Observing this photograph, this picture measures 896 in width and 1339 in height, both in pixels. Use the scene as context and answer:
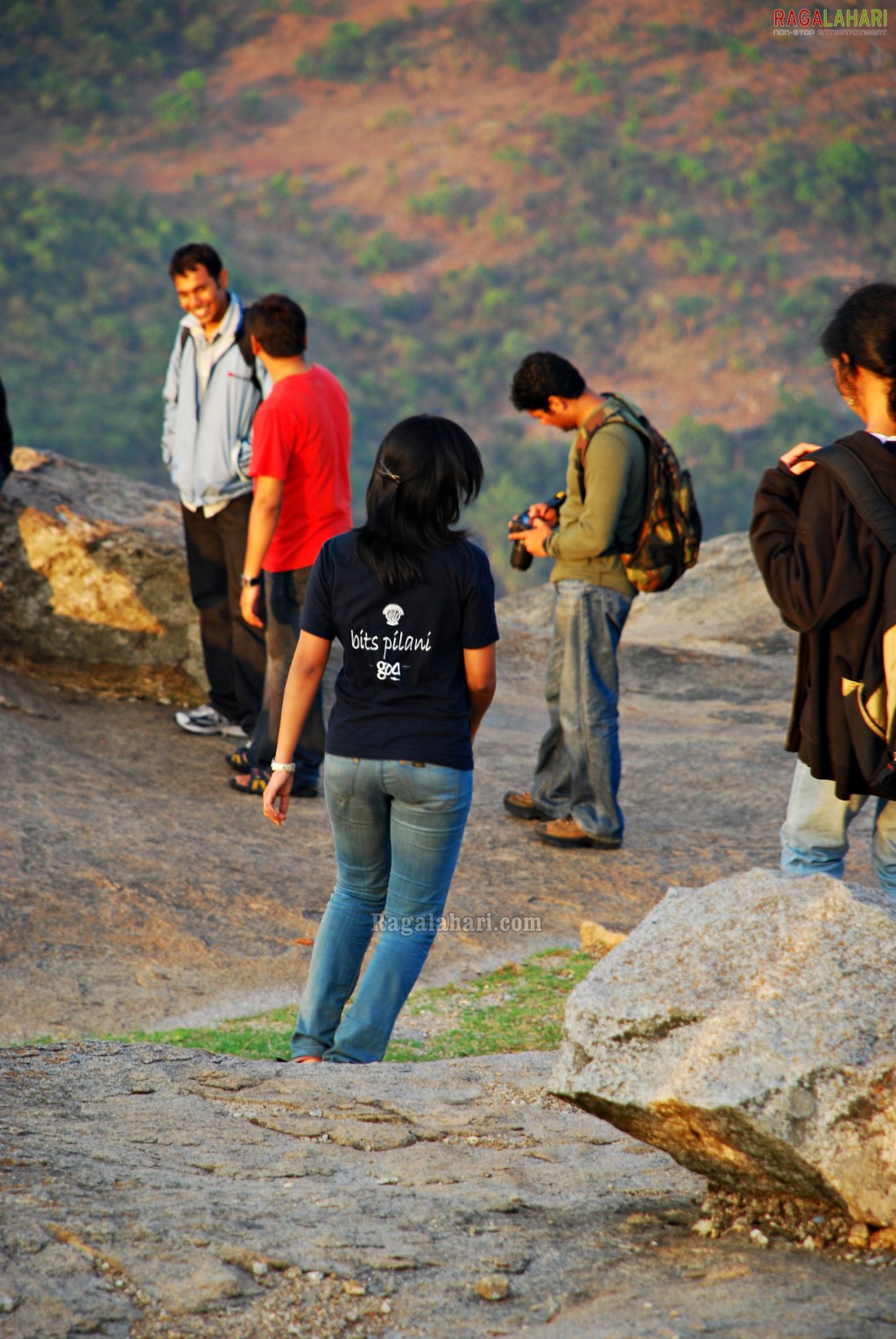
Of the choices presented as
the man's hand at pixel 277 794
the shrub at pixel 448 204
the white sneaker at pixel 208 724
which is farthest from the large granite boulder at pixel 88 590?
the shrub at pixel 448 204

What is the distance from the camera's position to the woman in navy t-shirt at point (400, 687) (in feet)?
8.83

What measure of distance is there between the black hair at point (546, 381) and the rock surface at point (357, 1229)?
251 centimetres

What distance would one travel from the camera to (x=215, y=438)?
206 inches

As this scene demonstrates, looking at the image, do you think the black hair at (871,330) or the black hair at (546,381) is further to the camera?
the black hair at (546,381)

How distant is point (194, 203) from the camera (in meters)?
65.6

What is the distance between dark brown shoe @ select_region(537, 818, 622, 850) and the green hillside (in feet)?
136

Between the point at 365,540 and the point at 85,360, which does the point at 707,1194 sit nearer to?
the point at 365,540

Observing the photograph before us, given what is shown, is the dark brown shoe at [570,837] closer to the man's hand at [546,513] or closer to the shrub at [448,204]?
the man's hand at [546,513]

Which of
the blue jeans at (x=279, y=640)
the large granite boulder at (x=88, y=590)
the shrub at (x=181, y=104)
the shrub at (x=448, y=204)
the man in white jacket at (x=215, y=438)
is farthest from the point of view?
the shrub at (x=181, y=104)

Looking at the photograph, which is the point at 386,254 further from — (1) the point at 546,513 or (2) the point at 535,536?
(2) the point at 535,536

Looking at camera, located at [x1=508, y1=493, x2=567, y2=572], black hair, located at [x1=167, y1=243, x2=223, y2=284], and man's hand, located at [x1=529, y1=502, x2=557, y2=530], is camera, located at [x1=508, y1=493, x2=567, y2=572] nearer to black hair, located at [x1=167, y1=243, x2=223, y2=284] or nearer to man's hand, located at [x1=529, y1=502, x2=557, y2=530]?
man's hand, located at [x1=529, y1=502, x2=557, y2=530]

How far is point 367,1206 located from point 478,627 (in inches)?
46.7

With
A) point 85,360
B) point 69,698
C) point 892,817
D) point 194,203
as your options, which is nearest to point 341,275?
point 194,203

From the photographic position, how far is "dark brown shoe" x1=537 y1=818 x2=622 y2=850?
4953 mm
